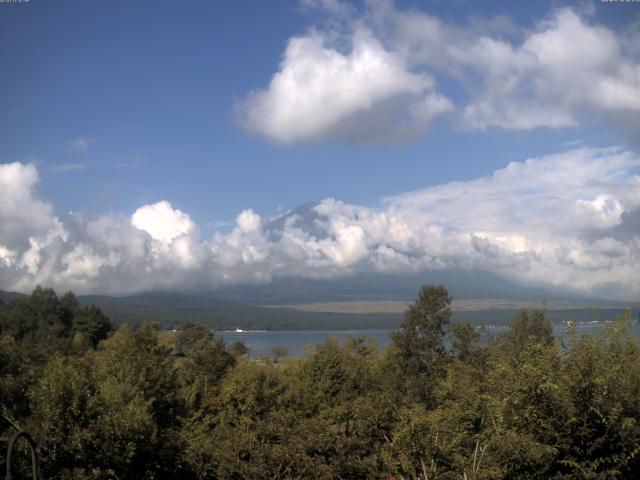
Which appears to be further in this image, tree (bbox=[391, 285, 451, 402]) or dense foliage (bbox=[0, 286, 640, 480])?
tree (bbox=[391, 285, 451, 402])

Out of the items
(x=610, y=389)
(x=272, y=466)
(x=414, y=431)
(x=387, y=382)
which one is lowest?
(x=387, y=382)

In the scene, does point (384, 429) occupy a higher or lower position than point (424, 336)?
lower

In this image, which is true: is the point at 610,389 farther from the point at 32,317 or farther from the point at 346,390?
the point at 32,317

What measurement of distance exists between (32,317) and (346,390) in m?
81.4

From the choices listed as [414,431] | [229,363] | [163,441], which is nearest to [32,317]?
[229,363]

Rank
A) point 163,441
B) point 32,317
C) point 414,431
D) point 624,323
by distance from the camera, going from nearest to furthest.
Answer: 1. point 624,323
2. point 414,431
3. point 163,441
4. point 32,317

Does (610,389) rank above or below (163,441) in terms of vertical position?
above

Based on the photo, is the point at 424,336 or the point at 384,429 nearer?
the point at 384,429

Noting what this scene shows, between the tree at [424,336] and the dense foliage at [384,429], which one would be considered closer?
the dense foliage at [384,429]

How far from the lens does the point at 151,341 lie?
1889 inches

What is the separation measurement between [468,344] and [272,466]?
41750 mm

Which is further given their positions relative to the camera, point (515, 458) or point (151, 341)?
point (151, 341)

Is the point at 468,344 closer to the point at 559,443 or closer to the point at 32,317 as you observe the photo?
the point at 559,443

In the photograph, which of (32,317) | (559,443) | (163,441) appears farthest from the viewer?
(32,317)
